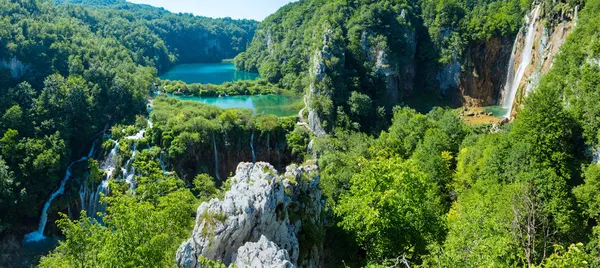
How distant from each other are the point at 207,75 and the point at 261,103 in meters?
46.5

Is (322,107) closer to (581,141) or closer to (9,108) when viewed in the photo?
(581,141)

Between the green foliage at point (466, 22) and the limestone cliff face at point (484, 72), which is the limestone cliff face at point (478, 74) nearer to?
the limestone cliff face at point (484, 72)

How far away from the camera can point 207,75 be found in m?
119

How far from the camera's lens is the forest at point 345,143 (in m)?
19.3

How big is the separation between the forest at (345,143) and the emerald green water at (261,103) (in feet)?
12.7

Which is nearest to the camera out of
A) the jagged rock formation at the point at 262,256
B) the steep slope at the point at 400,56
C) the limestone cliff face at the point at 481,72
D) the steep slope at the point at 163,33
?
the jagged rock formation at the point at 262,256

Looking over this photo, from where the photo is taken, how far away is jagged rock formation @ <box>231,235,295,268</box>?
1357cm

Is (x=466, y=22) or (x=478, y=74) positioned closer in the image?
(x=478, y=74)

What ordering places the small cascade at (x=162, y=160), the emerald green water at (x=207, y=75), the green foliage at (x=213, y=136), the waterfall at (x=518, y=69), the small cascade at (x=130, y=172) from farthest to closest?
the emerald green water at (x=207, y=75)
the waterfall at (x=518, y=69)
the green foliage at (x=213, y=136)
the small cascade at (x=162, y=160)
the small cascade at (x=130, y=172)

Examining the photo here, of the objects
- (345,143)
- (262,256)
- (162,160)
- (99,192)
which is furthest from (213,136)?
(262,256)

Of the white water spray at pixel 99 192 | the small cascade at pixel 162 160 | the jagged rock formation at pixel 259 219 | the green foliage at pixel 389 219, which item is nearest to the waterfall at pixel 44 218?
the white water spray at pixel 99 192

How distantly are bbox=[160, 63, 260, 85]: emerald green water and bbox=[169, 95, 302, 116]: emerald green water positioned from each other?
2182 cm

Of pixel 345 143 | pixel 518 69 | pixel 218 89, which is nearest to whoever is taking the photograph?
pixel 345 143

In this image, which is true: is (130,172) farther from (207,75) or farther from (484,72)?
(207,75)
